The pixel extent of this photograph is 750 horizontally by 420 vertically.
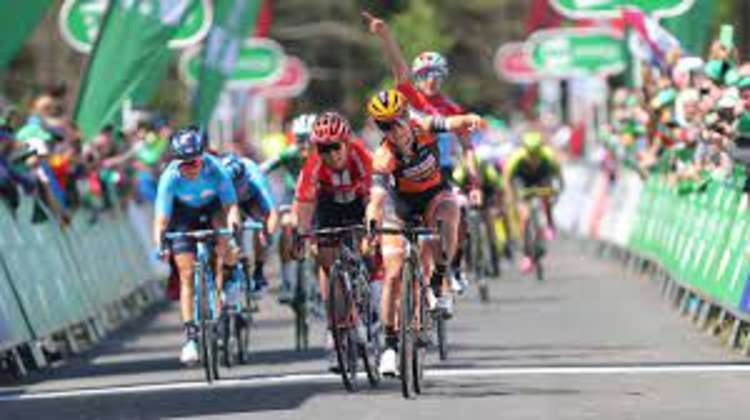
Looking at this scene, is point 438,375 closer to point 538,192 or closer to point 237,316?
point 237,316

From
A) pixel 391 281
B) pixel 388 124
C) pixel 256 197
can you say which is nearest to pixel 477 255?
pixel 256 197

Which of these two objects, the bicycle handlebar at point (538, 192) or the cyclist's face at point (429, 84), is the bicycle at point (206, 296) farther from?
the bicycle handlebar at point (538, 192)

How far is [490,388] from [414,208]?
1.44 meters

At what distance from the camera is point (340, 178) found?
1761 cm

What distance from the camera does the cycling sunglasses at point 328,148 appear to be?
678 inches

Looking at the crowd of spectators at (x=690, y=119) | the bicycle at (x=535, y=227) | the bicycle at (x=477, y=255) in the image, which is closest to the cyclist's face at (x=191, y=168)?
the crowd of spectators at (x=690, y=119)

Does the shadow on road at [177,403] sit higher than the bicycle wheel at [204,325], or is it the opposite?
the bicycle wheel at [204,325]

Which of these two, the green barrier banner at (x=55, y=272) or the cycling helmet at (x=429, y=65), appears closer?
the cycling helmet at (x=429, y=65)

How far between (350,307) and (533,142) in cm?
1498

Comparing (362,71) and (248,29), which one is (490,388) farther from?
(362,71)

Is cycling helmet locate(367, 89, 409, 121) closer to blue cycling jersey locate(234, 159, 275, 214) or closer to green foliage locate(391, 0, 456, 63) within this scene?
blue cycling jersey locate(234, 159, 275, 214)

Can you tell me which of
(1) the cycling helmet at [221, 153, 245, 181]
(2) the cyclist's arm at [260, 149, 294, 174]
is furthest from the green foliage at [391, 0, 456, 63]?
(1) the cycling helmet at [221, 153, 245, 181]

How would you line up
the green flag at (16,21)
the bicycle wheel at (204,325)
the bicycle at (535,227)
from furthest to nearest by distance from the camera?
1. the bicycle at (535,227)
2. the green flag at (16,21)
3. the bicycle wheel at (204,325)

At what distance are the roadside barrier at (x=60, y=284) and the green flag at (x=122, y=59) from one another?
1018mm
